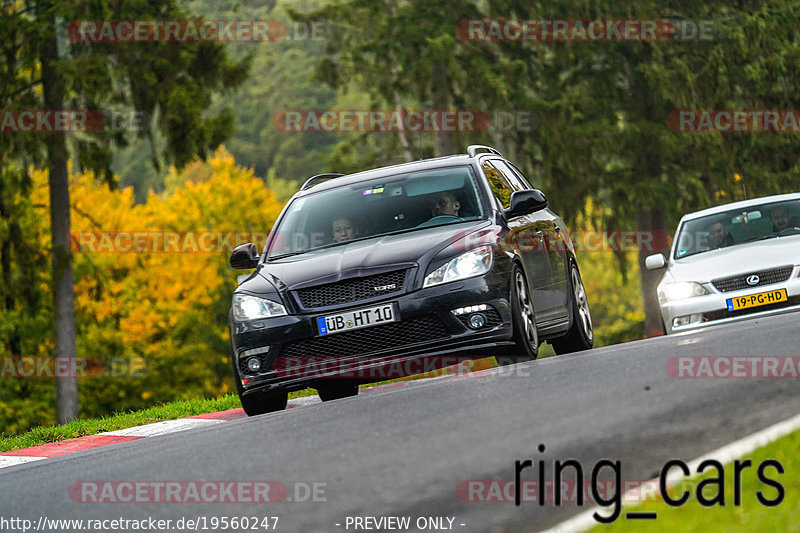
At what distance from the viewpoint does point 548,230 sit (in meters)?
11.8

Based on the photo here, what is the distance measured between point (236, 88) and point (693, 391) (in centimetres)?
2075

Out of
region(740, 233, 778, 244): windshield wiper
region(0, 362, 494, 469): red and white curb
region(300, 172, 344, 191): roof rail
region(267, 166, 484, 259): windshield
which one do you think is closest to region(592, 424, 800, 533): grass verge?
region(0, 362, 494, 469): red and white curb

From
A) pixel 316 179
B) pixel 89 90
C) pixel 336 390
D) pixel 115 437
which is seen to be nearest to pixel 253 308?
pixel 336 390

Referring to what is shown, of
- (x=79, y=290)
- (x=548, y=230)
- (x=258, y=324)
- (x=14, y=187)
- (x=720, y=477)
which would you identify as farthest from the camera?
(x=79, y=290)

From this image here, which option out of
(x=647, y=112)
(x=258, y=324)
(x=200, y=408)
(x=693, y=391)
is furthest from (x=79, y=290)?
(x=693, y=391)

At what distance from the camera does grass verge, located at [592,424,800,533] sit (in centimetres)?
419

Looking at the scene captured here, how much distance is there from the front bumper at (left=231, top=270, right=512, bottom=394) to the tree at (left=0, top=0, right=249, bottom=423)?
633 inches

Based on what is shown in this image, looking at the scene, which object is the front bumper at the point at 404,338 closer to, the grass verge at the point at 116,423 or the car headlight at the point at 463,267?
the car headlight at the point at 463,267

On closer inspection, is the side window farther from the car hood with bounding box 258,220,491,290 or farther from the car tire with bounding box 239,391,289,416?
the car tire with bounding box 239,391,289,416

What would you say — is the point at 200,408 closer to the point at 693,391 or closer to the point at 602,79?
the point at 693,391

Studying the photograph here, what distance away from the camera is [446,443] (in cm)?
635

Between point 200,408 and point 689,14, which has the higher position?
point 689,14

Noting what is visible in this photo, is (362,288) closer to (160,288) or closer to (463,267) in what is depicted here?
(463,267)

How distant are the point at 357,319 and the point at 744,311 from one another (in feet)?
18.6
